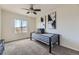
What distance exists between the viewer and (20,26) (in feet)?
15.3

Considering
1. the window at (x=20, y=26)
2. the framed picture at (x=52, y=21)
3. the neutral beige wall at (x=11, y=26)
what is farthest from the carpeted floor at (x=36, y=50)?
the framed picture at (x=52, y=21)

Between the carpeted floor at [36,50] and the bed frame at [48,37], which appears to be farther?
the bed frame at [48,37]

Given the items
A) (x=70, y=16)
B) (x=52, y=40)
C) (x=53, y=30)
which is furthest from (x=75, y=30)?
(x=53, y=30)

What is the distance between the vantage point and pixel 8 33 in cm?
441

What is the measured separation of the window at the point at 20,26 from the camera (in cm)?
462

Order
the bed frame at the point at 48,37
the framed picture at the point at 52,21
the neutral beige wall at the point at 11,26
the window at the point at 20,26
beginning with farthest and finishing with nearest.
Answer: the window at the point at 20,26
the neutral beige wall at the point at 11,26
the framed picture at the point at 52,21
the bed frame at the point at 48,37

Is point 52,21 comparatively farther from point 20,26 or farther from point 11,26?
point 11,26

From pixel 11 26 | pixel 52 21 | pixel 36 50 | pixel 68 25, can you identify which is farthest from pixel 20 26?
pixel 68 25

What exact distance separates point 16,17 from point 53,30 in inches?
75.4

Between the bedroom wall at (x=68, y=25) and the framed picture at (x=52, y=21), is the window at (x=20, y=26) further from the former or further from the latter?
the bedroom wall at (x=68, y=25)

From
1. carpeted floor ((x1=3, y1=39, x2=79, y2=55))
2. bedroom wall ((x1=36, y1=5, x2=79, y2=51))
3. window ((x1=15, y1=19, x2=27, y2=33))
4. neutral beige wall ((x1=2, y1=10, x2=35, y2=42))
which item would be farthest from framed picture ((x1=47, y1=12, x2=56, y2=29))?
window ((x1=15, y1=19, x2=27, y2=33))

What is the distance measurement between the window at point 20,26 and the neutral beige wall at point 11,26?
0.17 m
